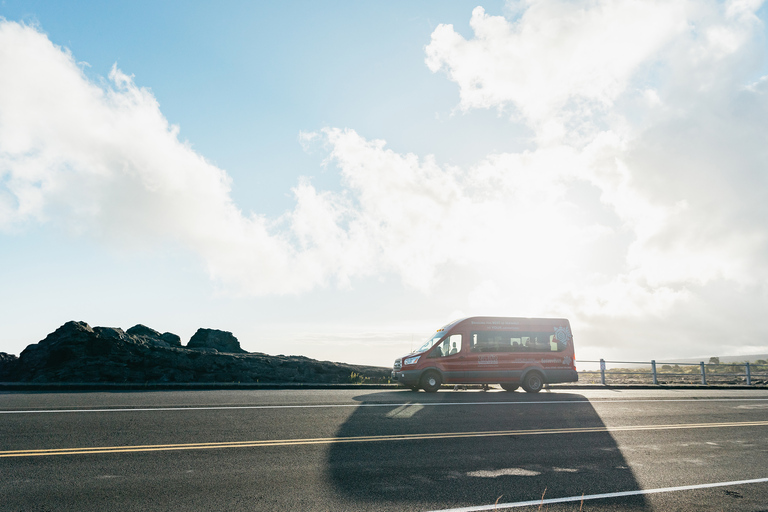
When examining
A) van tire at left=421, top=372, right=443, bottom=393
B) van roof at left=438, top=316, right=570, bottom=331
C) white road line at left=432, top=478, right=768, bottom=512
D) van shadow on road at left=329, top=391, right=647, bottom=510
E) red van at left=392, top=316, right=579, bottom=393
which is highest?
van roof at left=438, top=316, right=570, bottom=331

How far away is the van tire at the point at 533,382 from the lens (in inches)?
702

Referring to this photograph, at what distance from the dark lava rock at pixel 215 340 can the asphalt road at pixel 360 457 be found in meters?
14.9

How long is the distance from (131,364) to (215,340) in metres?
9.06

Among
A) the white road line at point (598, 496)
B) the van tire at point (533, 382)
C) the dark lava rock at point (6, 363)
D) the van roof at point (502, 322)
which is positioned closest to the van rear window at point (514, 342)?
the van roof at point (502, 322)

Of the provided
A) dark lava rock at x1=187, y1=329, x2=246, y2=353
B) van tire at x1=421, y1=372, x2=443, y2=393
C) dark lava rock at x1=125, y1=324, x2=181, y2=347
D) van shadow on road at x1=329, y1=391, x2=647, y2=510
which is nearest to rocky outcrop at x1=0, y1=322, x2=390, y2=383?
dark lava rock at x1=125, y1=324, x2=181, y2=347

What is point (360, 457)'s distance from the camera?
23.8 feet

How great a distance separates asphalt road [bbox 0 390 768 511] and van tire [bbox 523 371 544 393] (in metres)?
5.44

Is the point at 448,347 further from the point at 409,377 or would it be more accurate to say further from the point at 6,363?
the point at 6,363

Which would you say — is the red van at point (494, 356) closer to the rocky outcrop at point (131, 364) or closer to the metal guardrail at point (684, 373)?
the metal guardrail at point (684, 373)

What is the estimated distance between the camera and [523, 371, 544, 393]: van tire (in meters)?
17.8

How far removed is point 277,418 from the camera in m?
9.95

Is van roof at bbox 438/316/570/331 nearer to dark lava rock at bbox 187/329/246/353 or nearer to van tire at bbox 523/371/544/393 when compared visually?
van tire at bbox 523/371/544/393

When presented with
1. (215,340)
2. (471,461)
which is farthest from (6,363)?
(471,461)

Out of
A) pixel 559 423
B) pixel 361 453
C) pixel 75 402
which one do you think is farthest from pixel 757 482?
pixel 75 402
